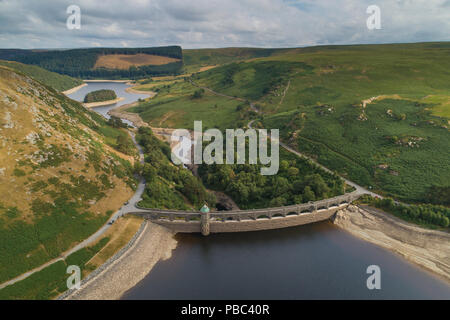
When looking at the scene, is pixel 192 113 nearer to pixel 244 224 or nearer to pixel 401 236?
pixel 244 224

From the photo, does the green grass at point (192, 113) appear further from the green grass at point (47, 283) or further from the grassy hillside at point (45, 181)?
the green grass at point (47, 283)

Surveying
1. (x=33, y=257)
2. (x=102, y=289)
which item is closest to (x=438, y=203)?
(x=102, y=289)

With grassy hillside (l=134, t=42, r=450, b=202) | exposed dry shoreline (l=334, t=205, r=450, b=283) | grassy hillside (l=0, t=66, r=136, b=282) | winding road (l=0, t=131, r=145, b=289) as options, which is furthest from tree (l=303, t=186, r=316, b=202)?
grassy hillside (l=0, t=66, r=136, b=282)

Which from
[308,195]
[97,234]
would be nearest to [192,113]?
[308,195]

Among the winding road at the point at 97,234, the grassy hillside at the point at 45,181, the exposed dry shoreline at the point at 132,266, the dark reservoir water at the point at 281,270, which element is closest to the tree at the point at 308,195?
the dark reservoir water at the point at 281,270

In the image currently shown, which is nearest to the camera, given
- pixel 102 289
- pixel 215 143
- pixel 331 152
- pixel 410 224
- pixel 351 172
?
pixel 102 289

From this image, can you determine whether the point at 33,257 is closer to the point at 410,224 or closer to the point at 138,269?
the point at 138,269
